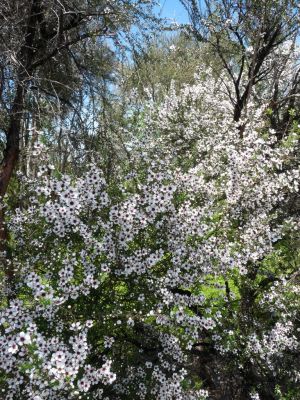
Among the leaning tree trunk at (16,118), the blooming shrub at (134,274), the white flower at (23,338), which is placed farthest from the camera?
the leaning tree trunk at (16,118)

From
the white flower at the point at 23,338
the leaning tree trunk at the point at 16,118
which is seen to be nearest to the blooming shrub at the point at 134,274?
the white flower at the point at 23,338

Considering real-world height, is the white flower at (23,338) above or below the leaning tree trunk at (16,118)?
below

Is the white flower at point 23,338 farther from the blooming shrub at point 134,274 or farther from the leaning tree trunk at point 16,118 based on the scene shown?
the leaning tree trunk at point 16,118

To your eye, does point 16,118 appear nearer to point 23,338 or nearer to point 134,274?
point 134,274

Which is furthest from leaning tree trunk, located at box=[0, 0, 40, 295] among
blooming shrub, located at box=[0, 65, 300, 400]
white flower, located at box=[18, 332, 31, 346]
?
white flower, located at box=[18, 332, 31, 346]

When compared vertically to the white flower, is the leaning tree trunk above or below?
above

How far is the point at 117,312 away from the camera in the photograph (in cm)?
378

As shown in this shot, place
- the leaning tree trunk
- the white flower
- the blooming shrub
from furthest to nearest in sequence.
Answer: the leaning tree trunk, the blooming shrub, the white flower

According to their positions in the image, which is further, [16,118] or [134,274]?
[16,118]

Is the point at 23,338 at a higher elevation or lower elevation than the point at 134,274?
lower

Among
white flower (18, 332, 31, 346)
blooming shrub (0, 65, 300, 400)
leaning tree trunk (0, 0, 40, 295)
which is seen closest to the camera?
white flower (18, 332, 31, 346)

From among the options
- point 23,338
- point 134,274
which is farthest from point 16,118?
point 23,338

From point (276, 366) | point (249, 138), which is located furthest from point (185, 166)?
point (276, 366)

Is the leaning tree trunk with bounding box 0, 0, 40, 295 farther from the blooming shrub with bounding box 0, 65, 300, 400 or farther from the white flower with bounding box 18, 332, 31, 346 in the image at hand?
the white flower with bounding box 18, 332, 31, 346
